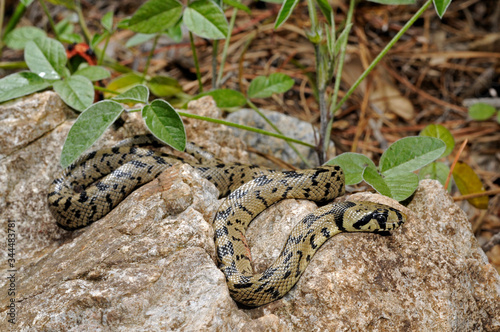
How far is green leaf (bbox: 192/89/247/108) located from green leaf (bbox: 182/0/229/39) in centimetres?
76

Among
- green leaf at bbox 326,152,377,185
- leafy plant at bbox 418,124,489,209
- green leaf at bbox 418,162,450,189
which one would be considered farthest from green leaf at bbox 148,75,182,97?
green leaf at bbox 418,162,450,189

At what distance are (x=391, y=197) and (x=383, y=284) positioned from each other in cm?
86

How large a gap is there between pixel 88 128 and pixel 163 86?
2587mm

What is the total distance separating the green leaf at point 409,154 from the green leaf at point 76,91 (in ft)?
9.62

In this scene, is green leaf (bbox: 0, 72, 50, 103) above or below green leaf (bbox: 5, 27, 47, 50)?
above

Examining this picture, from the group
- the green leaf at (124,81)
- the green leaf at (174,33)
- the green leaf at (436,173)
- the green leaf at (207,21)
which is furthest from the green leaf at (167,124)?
the green leaf at (436,173)

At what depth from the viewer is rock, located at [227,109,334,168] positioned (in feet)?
18.6

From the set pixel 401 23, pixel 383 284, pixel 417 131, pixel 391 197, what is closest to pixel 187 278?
pixel 383 284

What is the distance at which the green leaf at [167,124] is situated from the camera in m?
3.59

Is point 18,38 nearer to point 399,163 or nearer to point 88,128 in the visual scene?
point 88,128

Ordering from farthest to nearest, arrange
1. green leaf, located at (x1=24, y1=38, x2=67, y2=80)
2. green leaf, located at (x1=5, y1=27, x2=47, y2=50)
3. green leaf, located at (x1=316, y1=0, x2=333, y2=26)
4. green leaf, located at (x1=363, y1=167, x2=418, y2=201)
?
green leaf, located at (x1=5, y1=27, x2=47, y2=50)
green leaf, located at (x1=24, y1=38, x2=67, y2=80)
green leaf, located at (x1=316, y1=0, x2=333, y2=26)
green leaf, located at (x1=363, y1=167, x2=418, y2=201)

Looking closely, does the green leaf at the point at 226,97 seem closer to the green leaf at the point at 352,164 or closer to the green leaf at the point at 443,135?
the green leaf at the point at 352,164

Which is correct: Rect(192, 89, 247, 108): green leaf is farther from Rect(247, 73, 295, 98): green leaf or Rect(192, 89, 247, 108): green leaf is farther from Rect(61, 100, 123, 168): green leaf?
Rect(61, 100, 123, 168): green leaf

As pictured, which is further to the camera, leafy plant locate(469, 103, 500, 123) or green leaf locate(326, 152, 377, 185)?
leafy plant locate(469, 103, 500, 123)
